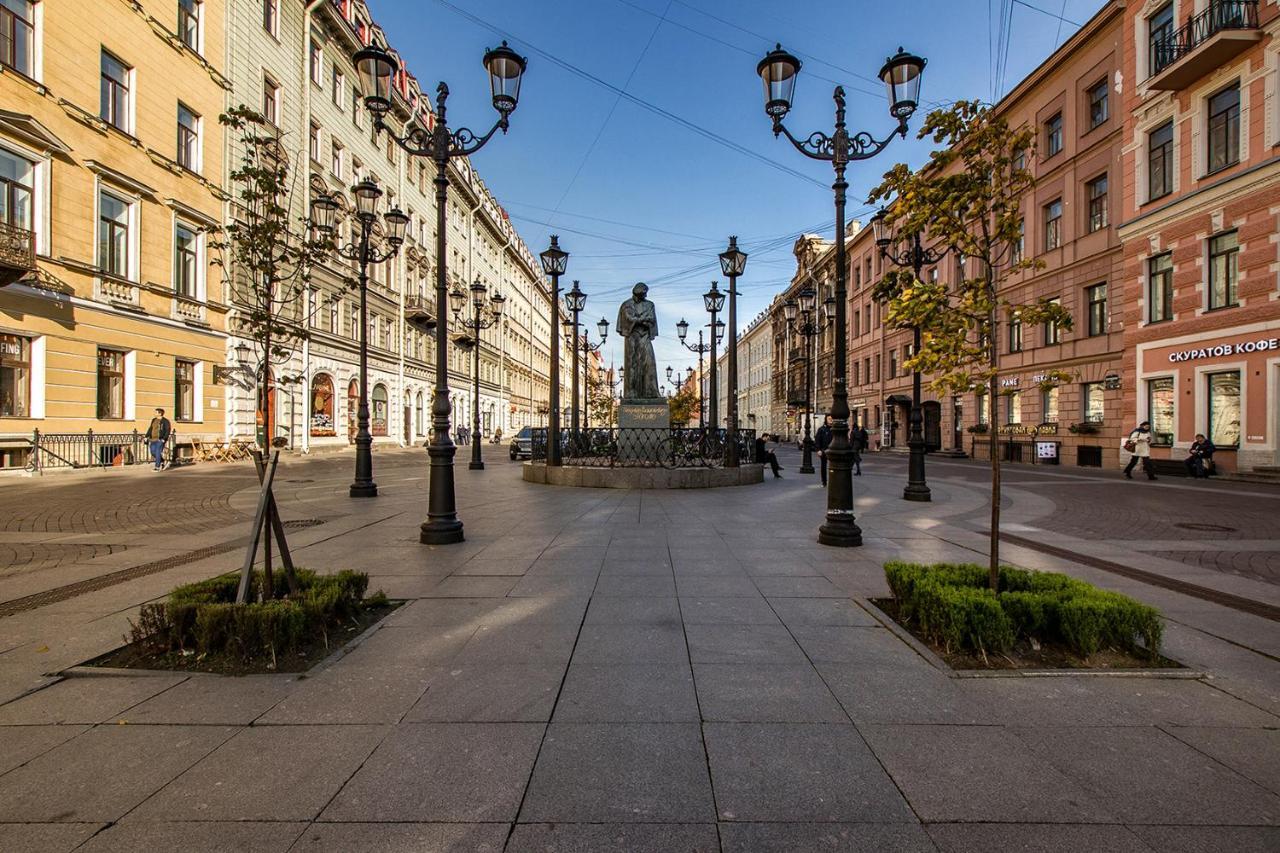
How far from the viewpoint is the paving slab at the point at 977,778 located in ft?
7.28

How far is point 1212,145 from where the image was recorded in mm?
18062

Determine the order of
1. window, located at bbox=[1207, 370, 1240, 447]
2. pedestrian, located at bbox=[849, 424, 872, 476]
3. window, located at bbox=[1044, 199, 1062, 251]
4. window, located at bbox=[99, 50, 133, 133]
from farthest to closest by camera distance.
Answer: window, located at bbox=[1044, 199, 1062, 251], window, located at bbox=[99, 50, 133, 133], window, located at bbox=[1207, 370, 1240, 447], pedestrian, located at bbox=[849, 424, 872, 476]

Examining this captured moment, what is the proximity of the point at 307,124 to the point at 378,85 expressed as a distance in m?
25.1

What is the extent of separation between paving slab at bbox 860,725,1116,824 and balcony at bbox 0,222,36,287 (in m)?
21.1

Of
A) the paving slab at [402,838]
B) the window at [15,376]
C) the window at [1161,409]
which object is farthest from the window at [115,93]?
the window at [1161,409]

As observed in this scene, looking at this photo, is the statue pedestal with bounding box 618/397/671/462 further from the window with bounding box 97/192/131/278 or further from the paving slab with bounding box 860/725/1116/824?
the window with bounding box 97/192/131/278

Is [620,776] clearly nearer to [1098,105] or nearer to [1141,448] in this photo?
[1141,448]

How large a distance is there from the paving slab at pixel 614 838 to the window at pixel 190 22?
29108 mm

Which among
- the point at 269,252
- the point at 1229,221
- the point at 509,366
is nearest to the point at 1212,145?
the point at 1229,221

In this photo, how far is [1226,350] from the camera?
1722cm

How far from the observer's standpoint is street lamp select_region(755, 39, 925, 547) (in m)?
7.38

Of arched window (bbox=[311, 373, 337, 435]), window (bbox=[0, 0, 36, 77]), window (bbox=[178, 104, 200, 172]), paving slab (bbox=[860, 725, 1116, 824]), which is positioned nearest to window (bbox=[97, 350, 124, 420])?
window (bbox=[178, 104, 200, 172])

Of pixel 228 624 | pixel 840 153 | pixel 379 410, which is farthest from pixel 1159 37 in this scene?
pixel 379 410

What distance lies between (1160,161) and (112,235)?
3446 centimetres
